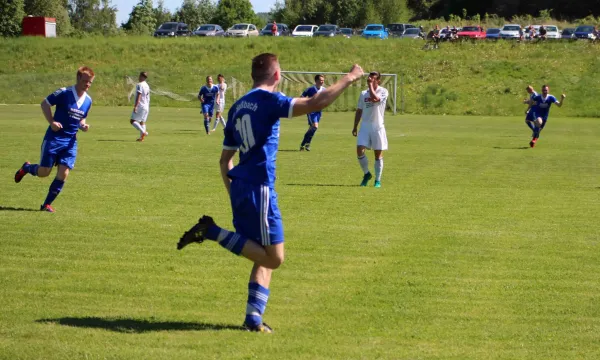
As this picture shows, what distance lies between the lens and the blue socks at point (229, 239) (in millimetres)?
6316

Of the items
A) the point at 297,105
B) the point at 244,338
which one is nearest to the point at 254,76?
the point at 297,105

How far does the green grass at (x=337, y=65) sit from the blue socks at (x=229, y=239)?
41.8 meters

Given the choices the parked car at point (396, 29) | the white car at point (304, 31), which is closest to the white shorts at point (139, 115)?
the white car at point (304, 31)

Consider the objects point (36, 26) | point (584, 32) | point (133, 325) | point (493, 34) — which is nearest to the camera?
point (133, 325)

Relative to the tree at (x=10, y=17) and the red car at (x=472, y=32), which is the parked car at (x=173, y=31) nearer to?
the tree at (x=10, y=17)

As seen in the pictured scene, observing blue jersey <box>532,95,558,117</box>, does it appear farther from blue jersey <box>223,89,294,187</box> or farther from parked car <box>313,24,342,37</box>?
parked car <box>313,24,342,37</box>

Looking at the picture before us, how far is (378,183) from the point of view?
15719 millimetres

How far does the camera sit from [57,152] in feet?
38.8

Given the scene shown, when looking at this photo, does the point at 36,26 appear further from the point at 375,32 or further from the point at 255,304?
the point at 255,304

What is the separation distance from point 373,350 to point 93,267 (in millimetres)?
3649

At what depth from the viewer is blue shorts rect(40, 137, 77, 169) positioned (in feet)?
38.7

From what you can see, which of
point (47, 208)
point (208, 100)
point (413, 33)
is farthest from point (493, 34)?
point (47, 208)

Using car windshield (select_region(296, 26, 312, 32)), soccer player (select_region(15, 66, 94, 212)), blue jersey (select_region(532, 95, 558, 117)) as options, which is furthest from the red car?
soccer player (select_region(15, 66, 94, 212))

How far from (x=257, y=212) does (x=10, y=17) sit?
78.0 meters
